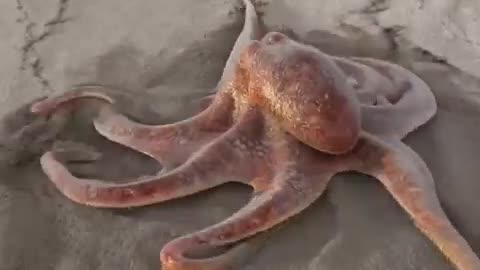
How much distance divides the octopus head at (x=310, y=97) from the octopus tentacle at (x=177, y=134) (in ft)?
0.54

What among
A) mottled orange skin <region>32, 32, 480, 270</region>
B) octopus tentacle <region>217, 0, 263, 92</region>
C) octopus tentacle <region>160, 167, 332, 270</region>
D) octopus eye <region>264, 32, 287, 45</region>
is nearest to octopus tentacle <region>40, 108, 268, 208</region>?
mottled orange skin <region>32, 32, 480, 270</region>

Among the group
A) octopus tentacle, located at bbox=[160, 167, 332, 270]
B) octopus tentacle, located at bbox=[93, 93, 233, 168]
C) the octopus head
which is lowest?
octopus tentacle, located at bbox=[160, 167, 332, 270]

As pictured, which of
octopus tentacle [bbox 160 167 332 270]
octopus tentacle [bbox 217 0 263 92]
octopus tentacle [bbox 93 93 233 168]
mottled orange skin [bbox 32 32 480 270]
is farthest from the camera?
octopus tentacle [bbox 217 0 263 92]

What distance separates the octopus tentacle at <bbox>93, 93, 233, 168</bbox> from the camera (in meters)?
2.23

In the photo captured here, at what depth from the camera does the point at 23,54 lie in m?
2.95

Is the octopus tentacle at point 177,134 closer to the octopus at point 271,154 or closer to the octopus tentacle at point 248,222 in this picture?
the octopus at point 271,154

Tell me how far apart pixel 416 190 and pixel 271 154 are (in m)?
0.37

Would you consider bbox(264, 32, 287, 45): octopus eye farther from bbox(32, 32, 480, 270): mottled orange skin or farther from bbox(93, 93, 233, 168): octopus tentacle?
bbox(93, 93, 233, 168): octopus tentacle

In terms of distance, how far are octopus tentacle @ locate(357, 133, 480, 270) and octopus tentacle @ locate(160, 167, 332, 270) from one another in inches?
5.7

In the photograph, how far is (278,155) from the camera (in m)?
2.17

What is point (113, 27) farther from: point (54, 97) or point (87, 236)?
point (87, 236)

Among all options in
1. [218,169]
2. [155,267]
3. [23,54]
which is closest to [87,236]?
[155,267]

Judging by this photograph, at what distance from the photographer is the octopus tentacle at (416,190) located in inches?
79.0

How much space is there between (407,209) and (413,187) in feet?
0.19
